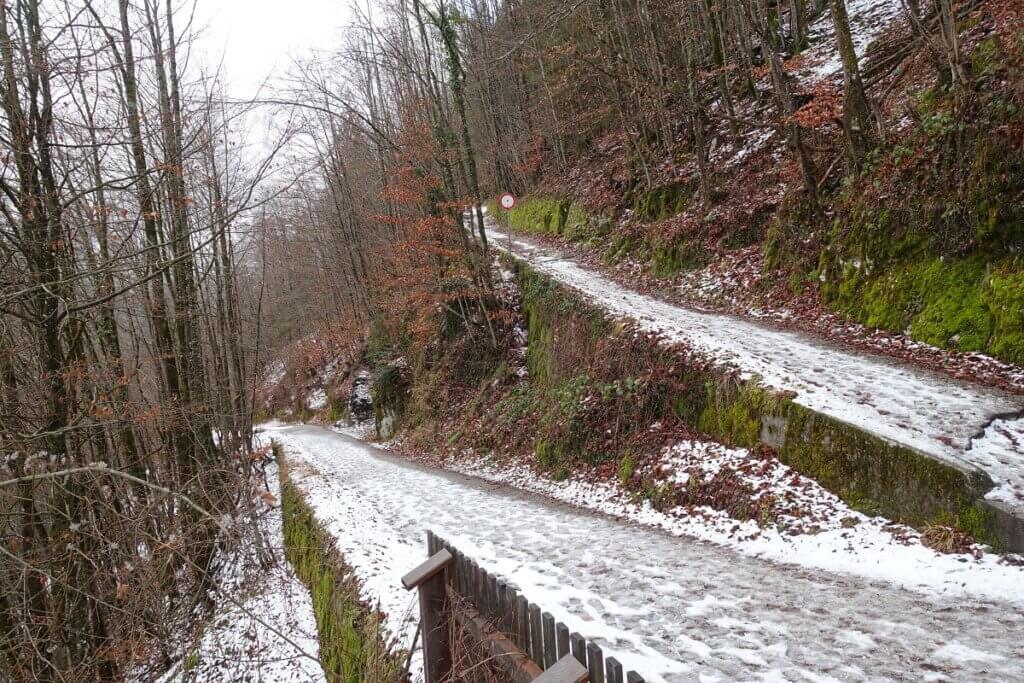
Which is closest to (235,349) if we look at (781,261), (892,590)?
(781,261)

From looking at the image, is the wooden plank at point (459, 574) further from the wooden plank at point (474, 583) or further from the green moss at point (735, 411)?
the green moss at point (735, 411)

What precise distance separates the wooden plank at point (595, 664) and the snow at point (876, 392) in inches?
177

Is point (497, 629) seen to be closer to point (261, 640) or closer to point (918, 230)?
point (261, 640)

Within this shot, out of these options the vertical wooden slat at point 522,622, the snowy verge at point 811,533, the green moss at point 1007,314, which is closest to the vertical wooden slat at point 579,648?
the vertical wooden slat at point 522,622

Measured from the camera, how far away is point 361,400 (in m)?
25.8

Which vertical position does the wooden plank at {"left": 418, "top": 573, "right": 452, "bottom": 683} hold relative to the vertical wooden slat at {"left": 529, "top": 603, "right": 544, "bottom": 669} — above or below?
below

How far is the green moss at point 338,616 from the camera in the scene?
5.39m

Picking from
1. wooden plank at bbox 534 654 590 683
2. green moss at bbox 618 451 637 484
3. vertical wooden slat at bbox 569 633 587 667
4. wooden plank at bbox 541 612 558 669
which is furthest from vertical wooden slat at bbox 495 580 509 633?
green moss at bbox 618 451 637 484

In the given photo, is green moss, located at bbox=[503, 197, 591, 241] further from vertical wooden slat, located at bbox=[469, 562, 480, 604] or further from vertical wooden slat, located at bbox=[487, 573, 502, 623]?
vertical wooden slat, located at bbox=[487, 573, 502, 623]

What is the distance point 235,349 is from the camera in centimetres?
1477

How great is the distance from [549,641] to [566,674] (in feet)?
1.74

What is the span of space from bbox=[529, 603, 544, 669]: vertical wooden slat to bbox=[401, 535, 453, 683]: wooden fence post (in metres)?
1.01

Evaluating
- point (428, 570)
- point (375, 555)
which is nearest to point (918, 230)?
point (428, 570)

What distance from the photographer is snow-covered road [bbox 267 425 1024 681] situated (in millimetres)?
3564
